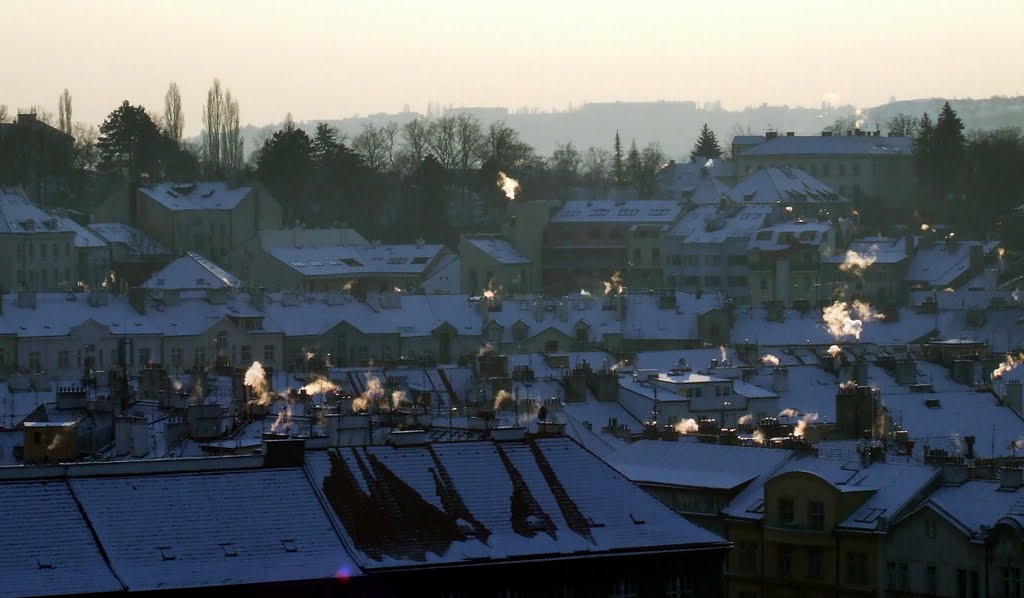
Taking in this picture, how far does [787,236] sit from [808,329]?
91.7 ft

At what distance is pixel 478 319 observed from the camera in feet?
320

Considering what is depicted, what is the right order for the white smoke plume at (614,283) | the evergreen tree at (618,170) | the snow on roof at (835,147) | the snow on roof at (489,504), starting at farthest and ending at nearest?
the evergreen tree at (618,170) < the snow on roof at (835,147) < the white smoke plume at (614,283) < the snow on roof at (489,504)

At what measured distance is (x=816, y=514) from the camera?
46500 mm

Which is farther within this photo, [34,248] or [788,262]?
[788,262]

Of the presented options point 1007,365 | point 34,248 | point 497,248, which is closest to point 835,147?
point 497,248

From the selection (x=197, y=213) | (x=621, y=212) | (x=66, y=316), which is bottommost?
(x=66, y=316)

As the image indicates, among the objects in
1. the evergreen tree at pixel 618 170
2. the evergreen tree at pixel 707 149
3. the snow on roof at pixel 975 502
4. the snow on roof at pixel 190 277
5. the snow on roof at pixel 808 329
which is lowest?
the snow on roof at pixel 808 329

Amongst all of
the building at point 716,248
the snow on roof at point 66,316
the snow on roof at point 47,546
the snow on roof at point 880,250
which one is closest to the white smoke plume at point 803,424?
the snow on roof at point 47,546

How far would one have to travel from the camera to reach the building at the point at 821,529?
4572cm

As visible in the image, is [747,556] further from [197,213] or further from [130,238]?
[197,213]

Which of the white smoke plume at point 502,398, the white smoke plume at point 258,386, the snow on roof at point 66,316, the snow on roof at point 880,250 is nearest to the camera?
the white smoke plume at point 258,386

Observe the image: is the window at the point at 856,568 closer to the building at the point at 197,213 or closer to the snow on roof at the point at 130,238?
the snow on roof at the point at 130,238

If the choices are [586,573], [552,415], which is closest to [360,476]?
[586,573]

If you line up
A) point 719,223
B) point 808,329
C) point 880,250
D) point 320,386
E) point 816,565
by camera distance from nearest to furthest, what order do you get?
point 816,565
point 320,386
point 808,329
point 880,250
point 719,223
